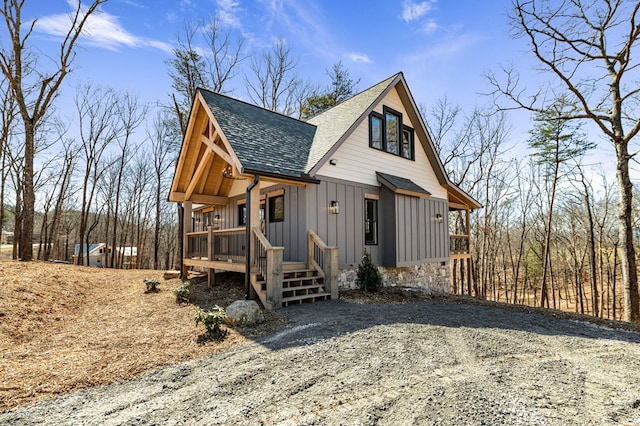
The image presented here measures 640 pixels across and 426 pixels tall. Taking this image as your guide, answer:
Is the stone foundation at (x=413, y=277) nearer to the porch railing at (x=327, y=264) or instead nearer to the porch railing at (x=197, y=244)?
the porch railing at (x=327, y=264)

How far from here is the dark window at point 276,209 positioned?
9.05 meters

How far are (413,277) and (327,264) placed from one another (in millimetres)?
4483

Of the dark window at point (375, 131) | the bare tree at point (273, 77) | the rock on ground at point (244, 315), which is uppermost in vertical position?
the bare tree at point (273, 77)

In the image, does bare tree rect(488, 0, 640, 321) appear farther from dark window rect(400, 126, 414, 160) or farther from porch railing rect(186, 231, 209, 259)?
porch railing rect(186, 231, 209, 259)

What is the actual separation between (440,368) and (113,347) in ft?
14.9

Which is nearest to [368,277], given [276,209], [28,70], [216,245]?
[276,209]

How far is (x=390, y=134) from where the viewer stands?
10695 millimetres

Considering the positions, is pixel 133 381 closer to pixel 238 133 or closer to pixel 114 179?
pixel 238 133

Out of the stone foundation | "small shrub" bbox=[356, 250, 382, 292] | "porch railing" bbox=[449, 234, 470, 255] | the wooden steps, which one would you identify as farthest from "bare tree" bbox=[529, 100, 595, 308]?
the wooden steps

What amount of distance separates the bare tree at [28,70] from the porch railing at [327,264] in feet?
37.3

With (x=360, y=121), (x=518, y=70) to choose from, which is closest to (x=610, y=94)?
(x=518, y=70)

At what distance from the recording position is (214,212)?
12.9m

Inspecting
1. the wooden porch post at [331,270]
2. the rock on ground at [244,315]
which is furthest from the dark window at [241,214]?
the rock on ground at [244,315]

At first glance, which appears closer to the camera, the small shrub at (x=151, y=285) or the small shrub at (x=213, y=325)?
the small shrub at (x=213, y=325)
